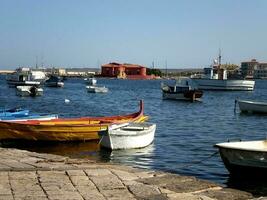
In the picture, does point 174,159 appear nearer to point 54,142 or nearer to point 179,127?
point 54,142

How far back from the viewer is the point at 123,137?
20266mm

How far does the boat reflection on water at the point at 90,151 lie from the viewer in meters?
18.7

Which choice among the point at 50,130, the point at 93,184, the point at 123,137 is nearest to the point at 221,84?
the point at 50,130

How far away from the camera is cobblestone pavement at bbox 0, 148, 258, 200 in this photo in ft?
27.3

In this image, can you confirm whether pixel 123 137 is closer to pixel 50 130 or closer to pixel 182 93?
pixel 50 130

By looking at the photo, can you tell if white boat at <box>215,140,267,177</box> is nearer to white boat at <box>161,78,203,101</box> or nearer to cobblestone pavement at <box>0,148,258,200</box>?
cobblestone pavement at <box>0,148,258,200</box>

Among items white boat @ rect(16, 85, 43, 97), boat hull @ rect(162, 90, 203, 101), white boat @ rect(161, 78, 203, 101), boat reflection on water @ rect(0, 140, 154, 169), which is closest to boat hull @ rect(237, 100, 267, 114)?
boat hull @ rect(162, 90, 203, 101)

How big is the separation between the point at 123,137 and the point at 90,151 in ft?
5.04

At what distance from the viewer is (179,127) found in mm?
32031

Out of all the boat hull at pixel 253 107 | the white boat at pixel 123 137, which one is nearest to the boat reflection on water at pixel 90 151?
the white boat at pixel 123 137

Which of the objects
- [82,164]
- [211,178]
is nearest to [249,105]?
[211,178]

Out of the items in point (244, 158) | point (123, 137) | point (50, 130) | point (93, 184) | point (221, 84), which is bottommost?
point (221, 84)

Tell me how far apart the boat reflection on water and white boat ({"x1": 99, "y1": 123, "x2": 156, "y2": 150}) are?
0.76ft

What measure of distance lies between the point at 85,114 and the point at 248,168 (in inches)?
1127
